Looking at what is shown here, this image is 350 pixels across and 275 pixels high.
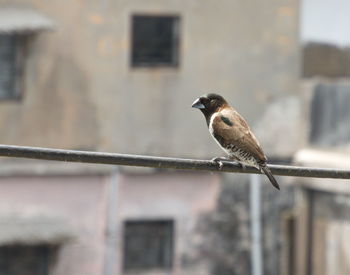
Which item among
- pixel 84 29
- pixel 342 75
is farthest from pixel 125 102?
pixel 342 75

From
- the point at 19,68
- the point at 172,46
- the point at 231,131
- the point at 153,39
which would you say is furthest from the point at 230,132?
the point at 172,46

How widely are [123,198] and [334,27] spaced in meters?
3.49

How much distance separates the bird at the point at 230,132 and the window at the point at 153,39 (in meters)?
8.73

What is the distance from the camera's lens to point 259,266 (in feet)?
57.3

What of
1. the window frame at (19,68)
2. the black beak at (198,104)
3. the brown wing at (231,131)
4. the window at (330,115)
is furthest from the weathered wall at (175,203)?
the brown wing at (231,131)

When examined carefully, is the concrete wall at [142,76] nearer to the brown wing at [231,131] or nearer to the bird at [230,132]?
the bird at [230,132]

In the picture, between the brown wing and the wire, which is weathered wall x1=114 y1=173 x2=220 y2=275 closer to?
the brown wing

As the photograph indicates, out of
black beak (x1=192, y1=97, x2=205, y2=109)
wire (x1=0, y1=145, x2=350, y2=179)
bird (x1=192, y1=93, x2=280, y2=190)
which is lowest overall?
wire (x1=0, y1=145, x2=350, y2=179)

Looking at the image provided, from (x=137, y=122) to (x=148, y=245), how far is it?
1.57m

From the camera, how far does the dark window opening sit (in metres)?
16.2

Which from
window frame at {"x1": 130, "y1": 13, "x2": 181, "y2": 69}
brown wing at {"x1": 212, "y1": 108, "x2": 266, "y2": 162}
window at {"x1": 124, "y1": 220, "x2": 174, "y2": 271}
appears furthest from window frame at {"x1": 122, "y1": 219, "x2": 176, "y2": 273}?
brown wing at {"x1": 212, "y1": 108, "x2": 266, "y2": 162}

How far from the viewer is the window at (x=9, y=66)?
628 inches

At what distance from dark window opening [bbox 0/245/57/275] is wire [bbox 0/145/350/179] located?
10386 millimetres

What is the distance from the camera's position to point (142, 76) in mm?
16641
